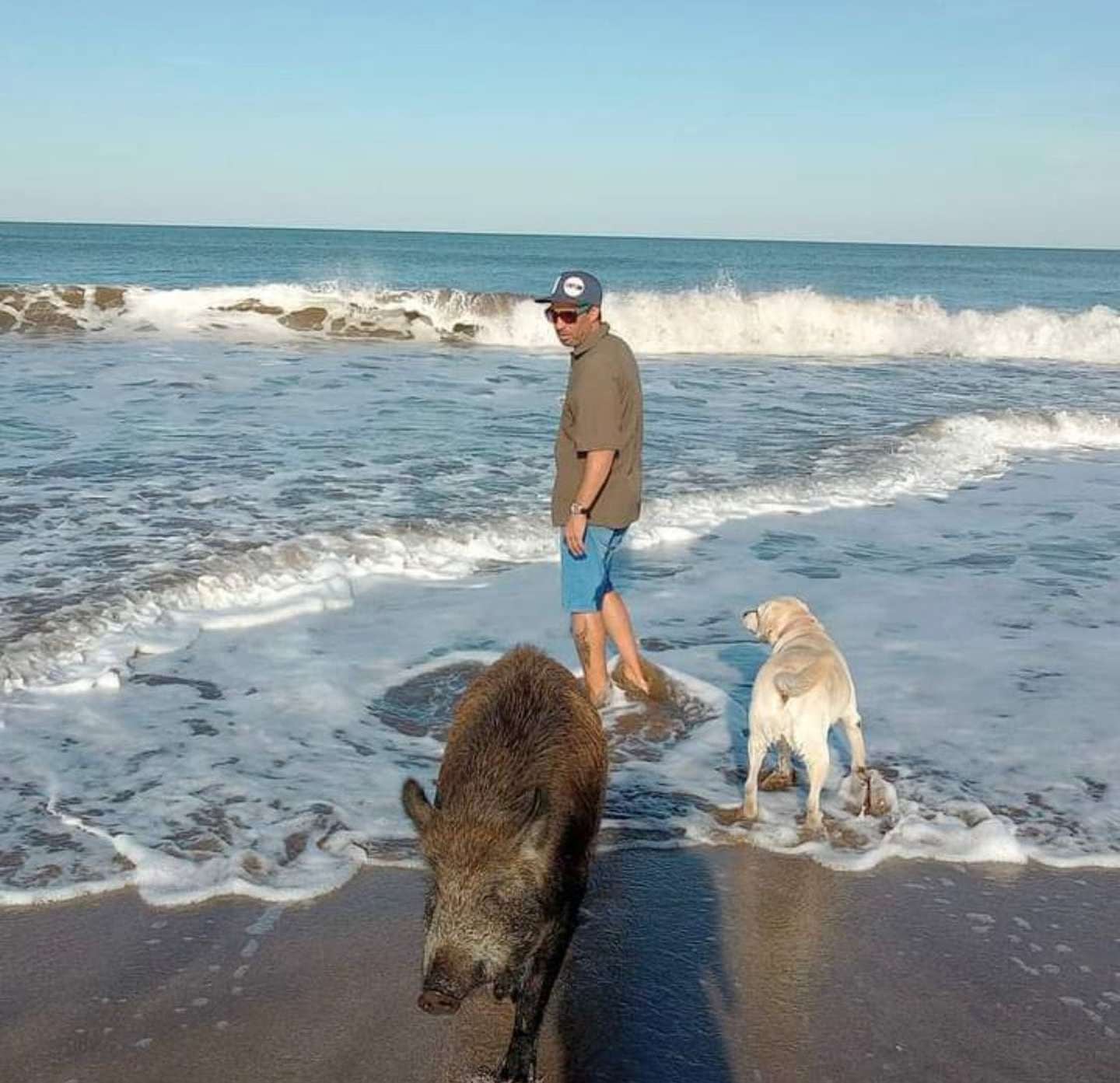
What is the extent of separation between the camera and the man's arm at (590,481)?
601 cm

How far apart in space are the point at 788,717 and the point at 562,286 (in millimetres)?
2357

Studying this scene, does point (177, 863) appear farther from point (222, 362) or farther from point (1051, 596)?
point (222, 362)

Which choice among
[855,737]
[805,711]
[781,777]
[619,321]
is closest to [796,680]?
[805,711]

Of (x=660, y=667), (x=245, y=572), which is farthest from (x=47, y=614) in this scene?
(x=660, y=667)

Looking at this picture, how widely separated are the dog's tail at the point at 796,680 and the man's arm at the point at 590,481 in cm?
148

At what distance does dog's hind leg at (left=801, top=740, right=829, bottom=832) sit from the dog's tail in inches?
9.7

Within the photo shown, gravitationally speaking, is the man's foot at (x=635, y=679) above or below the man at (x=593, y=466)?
below

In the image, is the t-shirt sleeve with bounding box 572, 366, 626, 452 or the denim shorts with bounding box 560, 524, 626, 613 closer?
the t-shirt sleeve with bounding box 572, 366, 626, 452

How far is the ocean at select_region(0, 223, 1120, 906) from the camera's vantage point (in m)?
5.23

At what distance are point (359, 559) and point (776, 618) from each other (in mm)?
4382

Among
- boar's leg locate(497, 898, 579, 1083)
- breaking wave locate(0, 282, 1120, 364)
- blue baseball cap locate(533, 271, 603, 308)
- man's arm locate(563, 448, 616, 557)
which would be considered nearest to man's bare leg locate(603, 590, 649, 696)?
man's arm locate(563, 448, 616, 557)

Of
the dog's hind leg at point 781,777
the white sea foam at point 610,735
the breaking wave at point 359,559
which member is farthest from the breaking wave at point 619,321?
the dog's hind leg at point 781,777

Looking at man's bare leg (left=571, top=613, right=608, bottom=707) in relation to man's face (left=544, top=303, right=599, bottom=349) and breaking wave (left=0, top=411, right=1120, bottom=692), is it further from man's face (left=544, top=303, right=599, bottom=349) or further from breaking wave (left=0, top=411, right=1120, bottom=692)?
breaking wave (left=0, top=411, right=1120, bottom=692)

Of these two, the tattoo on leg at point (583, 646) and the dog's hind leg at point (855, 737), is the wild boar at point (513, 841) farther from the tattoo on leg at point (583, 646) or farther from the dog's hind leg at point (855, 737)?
the tattoo on leg at point (583, 646)
